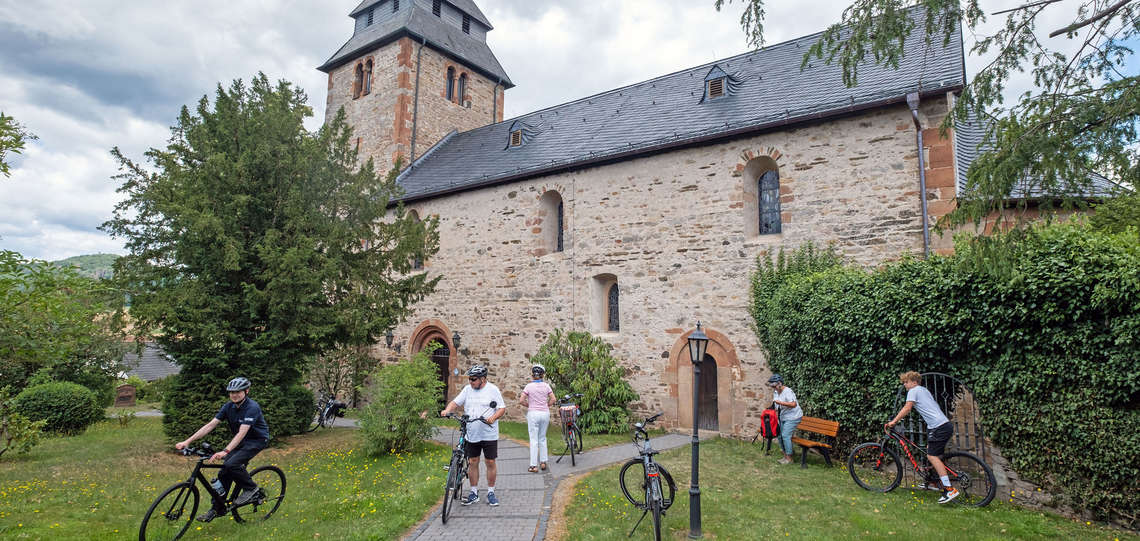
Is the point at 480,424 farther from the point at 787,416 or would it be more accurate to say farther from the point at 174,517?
the point at 787,416

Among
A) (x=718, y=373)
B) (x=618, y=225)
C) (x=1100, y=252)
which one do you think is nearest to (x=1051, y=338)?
(x=1100, y=252)

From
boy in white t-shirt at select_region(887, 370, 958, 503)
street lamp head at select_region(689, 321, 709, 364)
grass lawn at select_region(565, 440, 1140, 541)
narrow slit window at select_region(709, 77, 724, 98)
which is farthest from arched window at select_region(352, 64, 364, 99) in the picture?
boy in white t-shirt at select_region(887, 370, 958, 503)

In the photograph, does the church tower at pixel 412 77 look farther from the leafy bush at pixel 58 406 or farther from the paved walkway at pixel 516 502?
the paved walkway at pixel 516 502

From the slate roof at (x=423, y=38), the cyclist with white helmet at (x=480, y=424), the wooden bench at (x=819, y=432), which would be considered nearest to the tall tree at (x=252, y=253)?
the cyclist with white helmet at (x=480, y=424)

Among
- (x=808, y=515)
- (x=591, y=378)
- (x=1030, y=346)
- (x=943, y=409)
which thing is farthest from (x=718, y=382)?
(x=1030, y=346)

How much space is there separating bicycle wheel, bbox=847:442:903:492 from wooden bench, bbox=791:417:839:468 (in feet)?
1.25

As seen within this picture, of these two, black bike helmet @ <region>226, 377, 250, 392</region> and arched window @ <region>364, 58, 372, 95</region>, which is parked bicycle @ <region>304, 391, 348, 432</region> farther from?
arched window @ <region>364, 58, 372, 95</region>

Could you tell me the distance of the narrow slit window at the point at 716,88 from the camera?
1296 cm

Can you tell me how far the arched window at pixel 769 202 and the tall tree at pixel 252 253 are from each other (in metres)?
6.98

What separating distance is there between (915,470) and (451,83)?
2053 cm

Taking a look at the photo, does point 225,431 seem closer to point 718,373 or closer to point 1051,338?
point 718,373

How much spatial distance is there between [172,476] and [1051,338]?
11.2 metres

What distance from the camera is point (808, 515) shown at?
568cm

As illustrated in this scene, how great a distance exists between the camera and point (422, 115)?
20.8 m
